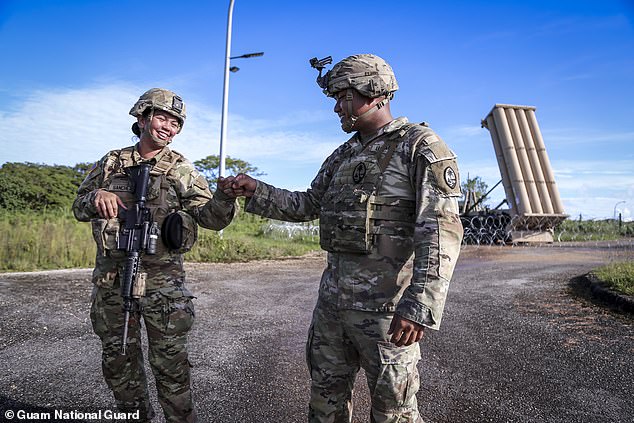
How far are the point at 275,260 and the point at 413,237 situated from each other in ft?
30.6

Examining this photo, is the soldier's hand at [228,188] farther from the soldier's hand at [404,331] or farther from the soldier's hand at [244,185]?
the soldier's hand at [404,331]

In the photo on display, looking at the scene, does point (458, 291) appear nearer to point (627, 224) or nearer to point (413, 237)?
point (413, 237)

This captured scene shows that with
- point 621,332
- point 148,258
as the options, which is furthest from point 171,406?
point 621,332

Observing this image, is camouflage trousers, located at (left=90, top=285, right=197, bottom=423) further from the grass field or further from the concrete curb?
the grass field

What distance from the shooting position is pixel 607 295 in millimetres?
6336

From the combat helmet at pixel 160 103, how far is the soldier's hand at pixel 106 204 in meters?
0.55

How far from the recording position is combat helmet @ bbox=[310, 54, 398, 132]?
220 centimetres

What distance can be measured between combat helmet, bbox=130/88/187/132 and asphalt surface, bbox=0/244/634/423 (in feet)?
6.45

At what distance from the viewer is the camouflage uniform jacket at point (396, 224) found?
6.25ft

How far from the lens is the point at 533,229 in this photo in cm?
1675

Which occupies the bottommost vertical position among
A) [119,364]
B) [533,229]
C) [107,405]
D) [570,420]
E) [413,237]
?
[570,420]

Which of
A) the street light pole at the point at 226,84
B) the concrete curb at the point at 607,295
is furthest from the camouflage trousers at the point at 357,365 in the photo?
the street light pole at the point at 226,84

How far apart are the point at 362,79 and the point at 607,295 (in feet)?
19.6

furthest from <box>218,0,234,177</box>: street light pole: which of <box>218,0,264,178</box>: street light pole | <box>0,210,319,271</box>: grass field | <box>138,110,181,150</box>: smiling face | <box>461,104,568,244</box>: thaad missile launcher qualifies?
<box>138,110,181,150</box>: smiling face
